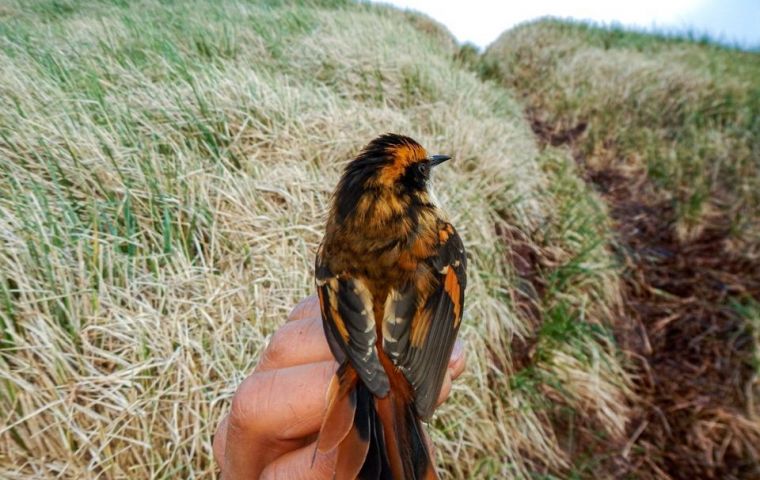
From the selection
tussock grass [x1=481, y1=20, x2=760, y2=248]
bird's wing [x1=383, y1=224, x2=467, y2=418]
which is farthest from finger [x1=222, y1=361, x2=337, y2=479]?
tussock grass [x1=481, y1=20, x2=760, y2=248]

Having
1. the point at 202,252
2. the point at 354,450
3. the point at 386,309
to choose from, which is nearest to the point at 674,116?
the point at 202,252

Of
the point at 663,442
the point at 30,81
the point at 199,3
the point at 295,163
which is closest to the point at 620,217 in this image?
the point at 663,442

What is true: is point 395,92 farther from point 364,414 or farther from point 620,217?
point 364,414

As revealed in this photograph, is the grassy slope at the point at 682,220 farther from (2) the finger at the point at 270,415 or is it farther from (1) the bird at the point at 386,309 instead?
(2) the finger at the point at 270,415


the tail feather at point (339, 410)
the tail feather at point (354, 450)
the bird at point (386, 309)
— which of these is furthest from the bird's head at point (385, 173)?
the tail feather at point (354, 450)

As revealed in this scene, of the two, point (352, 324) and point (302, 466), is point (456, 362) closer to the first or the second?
point (352, 324)

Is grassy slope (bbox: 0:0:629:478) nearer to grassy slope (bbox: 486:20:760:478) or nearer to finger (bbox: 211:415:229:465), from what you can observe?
grassy slope (bbox: 486:20:760:478)
